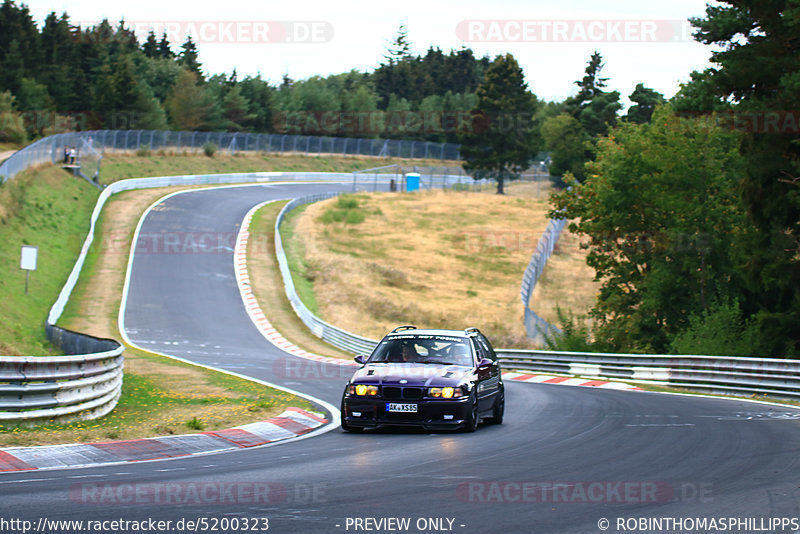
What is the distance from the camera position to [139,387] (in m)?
19.3

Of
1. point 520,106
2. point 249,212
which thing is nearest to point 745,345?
point 249,212

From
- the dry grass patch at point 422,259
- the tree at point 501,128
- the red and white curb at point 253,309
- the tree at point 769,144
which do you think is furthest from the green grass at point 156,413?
the tree at point 501,128

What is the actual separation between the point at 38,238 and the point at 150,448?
34.8 meters

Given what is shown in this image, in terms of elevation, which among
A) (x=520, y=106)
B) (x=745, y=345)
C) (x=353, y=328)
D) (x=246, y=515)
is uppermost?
(x=520, y=106)

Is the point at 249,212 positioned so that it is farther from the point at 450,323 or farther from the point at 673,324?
the point at 673,324

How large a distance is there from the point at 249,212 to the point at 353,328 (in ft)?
72.2

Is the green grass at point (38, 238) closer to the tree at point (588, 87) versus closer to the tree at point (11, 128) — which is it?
the tree at point (11, 128)

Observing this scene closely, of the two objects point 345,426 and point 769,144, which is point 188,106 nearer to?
point 769,144

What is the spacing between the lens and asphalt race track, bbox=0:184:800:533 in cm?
689

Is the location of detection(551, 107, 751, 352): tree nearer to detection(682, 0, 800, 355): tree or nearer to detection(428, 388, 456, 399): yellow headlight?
detection(682, 0, 800, 355): tree

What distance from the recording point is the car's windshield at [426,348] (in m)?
13.5

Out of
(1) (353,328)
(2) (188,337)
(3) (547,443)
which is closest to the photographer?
(3) (547,443)

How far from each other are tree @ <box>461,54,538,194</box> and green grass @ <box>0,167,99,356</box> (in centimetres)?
4515

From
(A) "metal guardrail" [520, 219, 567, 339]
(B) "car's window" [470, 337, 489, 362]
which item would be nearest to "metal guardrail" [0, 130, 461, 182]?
(A) "metal guardrail" [520, 219, 567, 339]
